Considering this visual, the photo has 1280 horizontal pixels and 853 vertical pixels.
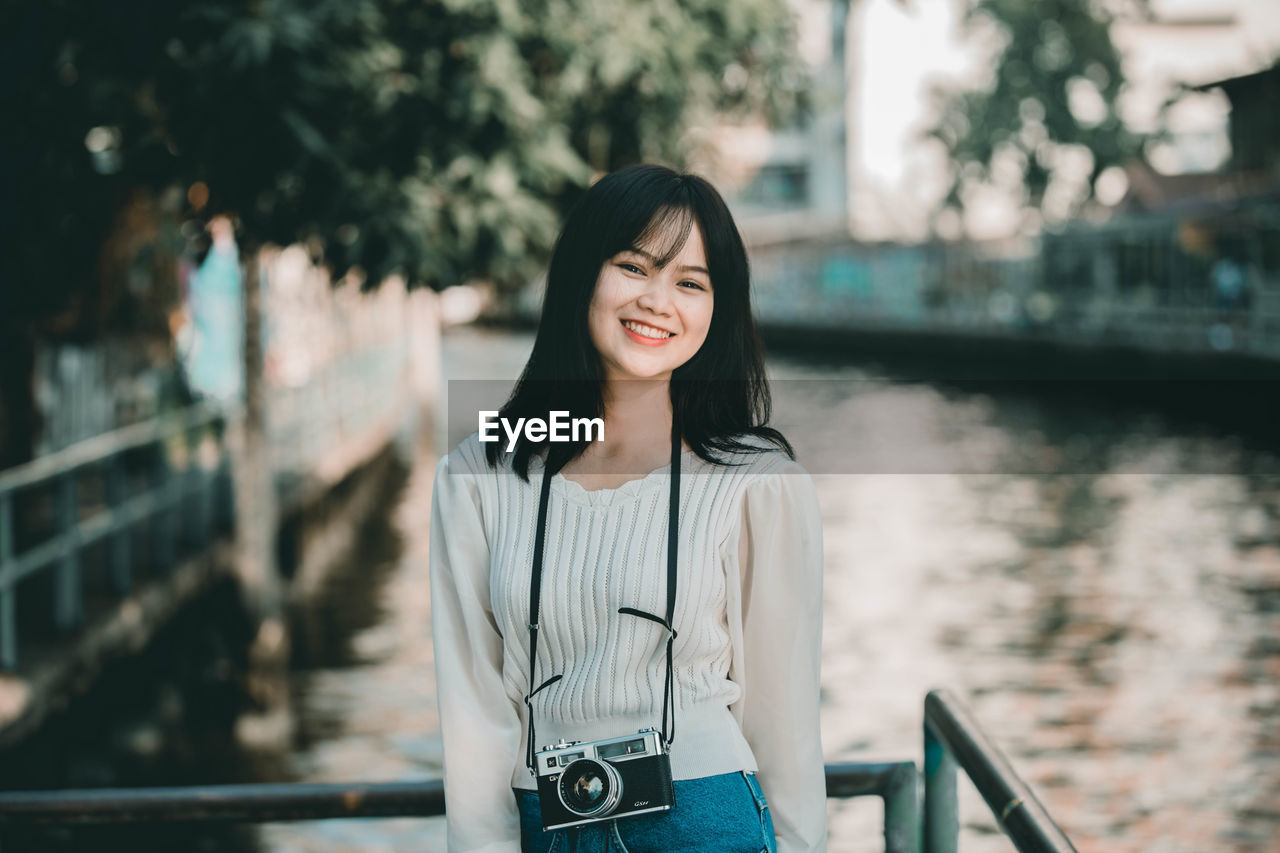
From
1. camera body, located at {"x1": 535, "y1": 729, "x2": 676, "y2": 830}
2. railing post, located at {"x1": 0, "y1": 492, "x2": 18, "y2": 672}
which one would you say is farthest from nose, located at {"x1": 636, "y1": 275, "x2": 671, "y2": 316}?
railing post, located at {"x1": 0, "y1": 492, "x2": 18, "y2": 672}

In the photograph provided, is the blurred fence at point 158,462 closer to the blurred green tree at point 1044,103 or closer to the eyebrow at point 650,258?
the eyebrow at point 650,258

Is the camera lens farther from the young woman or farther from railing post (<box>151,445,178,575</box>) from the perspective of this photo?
railing post (<box>151,445,178,575</box>)

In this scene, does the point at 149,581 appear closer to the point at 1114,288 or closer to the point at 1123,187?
the point at 1114,288

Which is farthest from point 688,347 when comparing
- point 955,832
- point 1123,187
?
point 1123,187

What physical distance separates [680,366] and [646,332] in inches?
3.9

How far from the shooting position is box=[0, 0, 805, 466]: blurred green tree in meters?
6.45

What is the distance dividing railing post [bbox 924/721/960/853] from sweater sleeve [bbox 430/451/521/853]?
0.91 meters

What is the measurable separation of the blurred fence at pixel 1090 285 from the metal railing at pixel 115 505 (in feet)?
30.3

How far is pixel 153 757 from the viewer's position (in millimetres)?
7320

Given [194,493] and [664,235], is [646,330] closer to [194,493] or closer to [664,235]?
[664,235]

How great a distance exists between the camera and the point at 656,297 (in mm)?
2008

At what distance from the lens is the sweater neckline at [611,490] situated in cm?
201

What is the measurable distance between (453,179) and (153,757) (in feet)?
9.58

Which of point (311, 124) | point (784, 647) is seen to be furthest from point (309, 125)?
point (784, 647)
